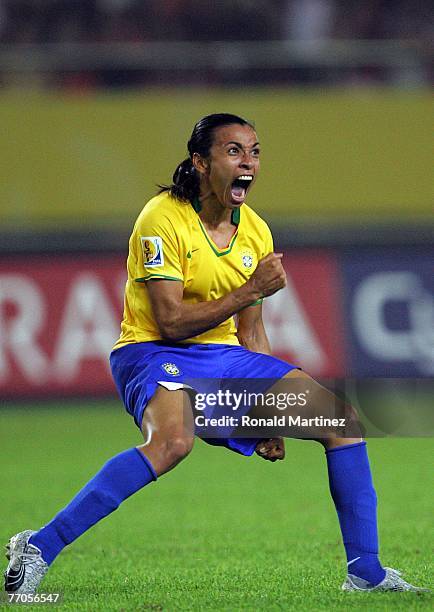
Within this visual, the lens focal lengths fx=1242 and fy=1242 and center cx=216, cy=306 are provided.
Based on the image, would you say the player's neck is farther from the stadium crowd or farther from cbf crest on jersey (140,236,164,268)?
the stadium crowd

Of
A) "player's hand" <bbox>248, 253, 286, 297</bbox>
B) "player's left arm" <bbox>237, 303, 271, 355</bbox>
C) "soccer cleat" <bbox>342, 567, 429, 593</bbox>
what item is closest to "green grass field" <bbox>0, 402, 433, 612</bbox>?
"soccer cleat" <bbox>342, 567, 429, 593</bbox>

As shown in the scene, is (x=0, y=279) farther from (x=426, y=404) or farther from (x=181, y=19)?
(x=426, y=404)

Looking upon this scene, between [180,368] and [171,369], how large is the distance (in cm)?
4

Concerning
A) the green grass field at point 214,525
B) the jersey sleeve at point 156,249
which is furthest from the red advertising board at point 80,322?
the jersey sleeve at point 156,249

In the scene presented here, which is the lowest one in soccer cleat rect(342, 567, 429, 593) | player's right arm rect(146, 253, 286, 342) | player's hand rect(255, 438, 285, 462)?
soccer cleat rect(342, 567, 429, 593)

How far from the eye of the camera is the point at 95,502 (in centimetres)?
462

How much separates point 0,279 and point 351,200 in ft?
12.0

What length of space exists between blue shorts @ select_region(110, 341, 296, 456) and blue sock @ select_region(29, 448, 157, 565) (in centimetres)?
27

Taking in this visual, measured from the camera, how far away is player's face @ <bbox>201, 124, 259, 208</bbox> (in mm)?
4957

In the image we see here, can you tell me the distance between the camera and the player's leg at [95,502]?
4.59 meters

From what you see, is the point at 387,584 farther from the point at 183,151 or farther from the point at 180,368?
the point at 183,151

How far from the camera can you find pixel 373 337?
12234 mm

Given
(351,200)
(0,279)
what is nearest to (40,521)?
(0,279)

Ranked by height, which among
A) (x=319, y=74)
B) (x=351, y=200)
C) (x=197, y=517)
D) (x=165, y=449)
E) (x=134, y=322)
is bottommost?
(x=197, y=517)
